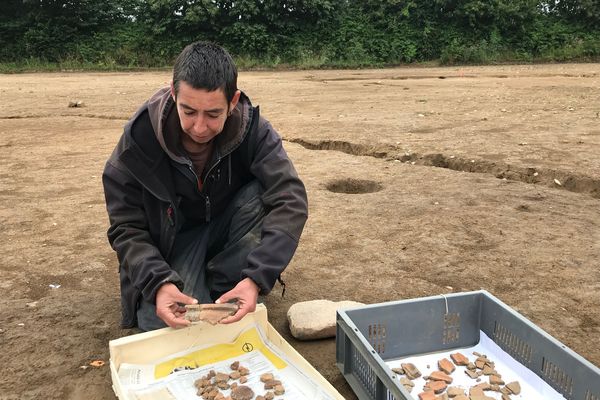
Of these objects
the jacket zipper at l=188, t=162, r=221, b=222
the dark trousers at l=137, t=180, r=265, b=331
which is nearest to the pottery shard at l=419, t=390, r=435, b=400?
the dark trousers at l=137, t=180, r=265, b=331

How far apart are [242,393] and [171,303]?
38 centimetres

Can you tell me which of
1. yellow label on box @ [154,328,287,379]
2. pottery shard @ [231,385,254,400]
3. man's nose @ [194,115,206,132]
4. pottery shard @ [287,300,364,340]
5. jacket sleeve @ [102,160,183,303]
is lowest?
pottery shard @ [231,385,254,400]

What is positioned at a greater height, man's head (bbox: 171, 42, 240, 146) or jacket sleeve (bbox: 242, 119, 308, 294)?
man's head (bbox: 171, 42, 240, 146)

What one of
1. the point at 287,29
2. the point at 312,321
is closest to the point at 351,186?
the point at 312,321

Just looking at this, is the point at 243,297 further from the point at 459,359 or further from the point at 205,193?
the point at 459,359

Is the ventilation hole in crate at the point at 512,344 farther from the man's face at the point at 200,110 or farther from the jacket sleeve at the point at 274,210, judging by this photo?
the man's face at the point at 200,110

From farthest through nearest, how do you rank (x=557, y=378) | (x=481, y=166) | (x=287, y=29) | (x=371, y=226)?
(x=287, y=29)
(x=481, y=166)
(x=371, y=226)
(x=557, y=378)

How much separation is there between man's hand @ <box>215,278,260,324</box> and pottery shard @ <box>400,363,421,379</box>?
59 centimetres

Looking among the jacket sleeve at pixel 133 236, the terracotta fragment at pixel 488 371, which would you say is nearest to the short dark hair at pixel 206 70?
the jacket sleeve at pixel 133 236

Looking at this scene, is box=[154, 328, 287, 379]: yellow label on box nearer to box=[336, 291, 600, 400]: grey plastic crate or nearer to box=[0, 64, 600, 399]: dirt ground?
box=[0, 64, 600, 399]: dirt ground

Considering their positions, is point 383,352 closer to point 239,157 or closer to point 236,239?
point 236,239

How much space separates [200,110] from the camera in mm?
1974

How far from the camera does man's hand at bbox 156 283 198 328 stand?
199 centimetres

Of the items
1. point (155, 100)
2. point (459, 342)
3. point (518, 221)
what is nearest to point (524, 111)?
point (518, 221)
